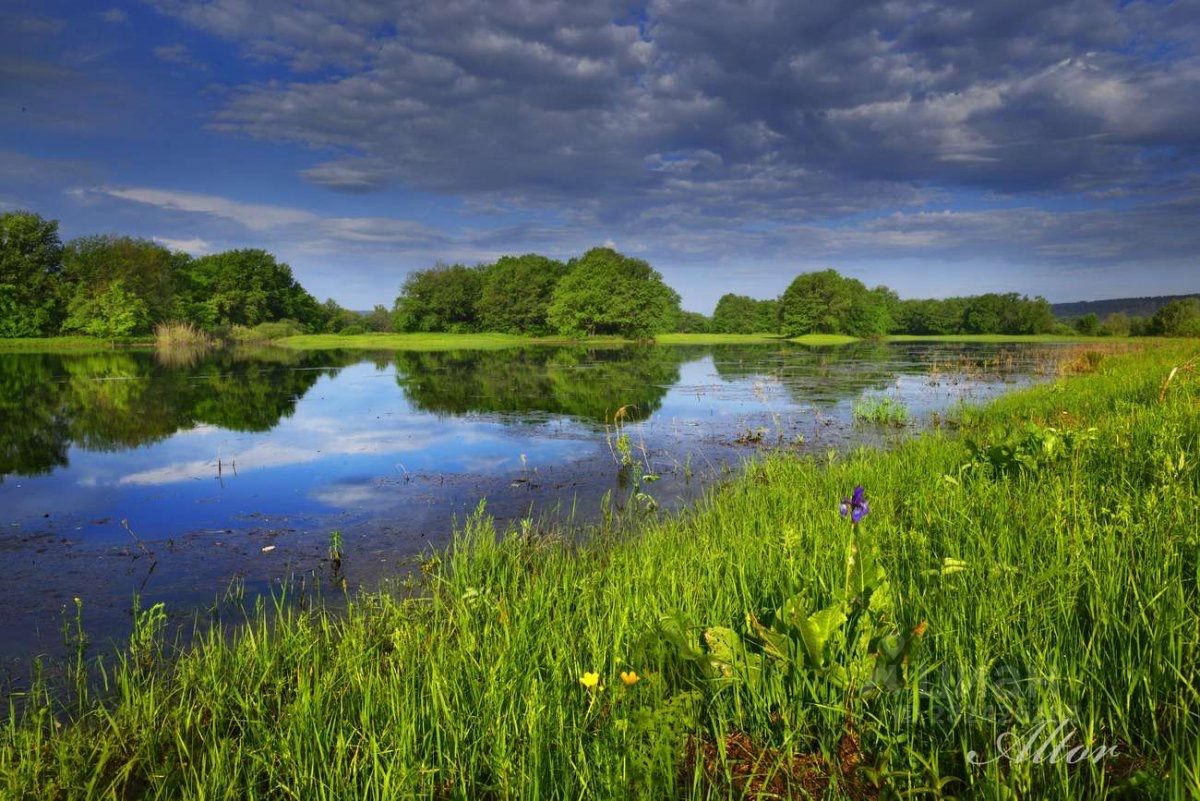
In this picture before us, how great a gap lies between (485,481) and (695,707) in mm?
7639

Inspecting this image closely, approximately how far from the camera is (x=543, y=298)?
84688 mm

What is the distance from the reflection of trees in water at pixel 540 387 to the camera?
743 inches

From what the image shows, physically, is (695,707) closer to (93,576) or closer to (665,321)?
(93,576)

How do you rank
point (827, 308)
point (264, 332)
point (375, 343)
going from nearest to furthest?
point (375, 343), point (264, 332), point (827, 308)

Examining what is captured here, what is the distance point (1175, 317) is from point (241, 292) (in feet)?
335

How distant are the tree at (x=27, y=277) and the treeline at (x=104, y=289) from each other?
0.07 m

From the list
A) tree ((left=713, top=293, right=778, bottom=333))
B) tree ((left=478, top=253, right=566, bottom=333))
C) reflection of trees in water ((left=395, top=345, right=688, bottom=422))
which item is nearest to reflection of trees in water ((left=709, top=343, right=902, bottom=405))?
reflection of trees in water ((left=395, top=345, right=688, bottom=422))

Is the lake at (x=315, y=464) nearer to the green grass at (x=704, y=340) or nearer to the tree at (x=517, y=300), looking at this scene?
the green grass at (x=704, y=340)

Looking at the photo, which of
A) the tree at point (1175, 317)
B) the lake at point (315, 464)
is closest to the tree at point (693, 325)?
the tree at point (1175, 317)

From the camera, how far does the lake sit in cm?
651

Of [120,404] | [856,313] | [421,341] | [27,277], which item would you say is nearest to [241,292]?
[27,277]

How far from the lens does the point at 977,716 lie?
2.18 metres

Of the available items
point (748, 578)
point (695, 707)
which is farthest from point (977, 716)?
point (748, 578)

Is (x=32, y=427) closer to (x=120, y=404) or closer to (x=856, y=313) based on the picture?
(x=120, y=404)
